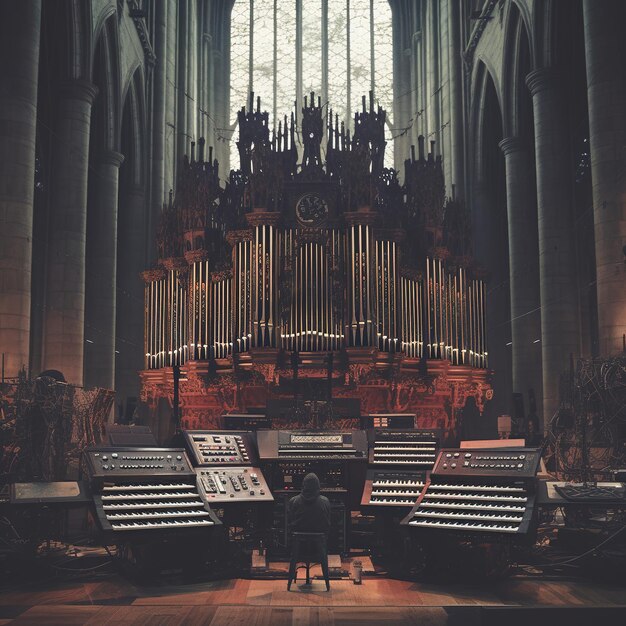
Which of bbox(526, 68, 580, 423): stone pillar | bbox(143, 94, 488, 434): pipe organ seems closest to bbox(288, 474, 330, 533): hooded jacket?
bbox(143, 94, 488, 434): pipe organ

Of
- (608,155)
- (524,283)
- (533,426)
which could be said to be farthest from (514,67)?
(533,426)

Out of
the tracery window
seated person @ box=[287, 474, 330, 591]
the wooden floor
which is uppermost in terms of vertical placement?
the tracery window

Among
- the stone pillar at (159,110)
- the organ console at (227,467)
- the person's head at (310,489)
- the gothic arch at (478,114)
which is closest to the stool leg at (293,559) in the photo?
the person's head at (310,489)

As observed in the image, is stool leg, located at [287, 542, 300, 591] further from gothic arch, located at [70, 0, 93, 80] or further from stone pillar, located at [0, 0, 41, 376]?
gothic arch, located at [70, 0, 93, 80]

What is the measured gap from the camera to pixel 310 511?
8992 mm

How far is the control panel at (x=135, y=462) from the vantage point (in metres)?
9.36

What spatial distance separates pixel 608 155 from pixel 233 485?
401 inches

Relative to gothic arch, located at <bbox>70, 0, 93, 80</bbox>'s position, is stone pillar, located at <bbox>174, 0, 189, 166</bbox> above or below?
above

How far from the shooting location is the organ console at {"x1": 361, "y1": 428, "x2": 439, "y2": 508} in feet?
34.3

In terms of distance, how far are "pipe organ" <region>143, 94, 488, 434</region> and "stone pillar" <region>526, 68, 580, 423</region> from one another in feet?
6.03

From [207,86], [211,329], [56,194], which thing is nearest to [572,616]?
[211,329]

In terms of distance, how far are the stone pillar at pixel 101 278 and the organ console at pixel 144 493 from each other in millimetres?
14519

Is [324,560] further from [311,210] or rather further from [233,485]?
[311,210]

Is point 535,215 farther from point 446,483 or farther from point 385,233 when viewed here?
point 446,483
